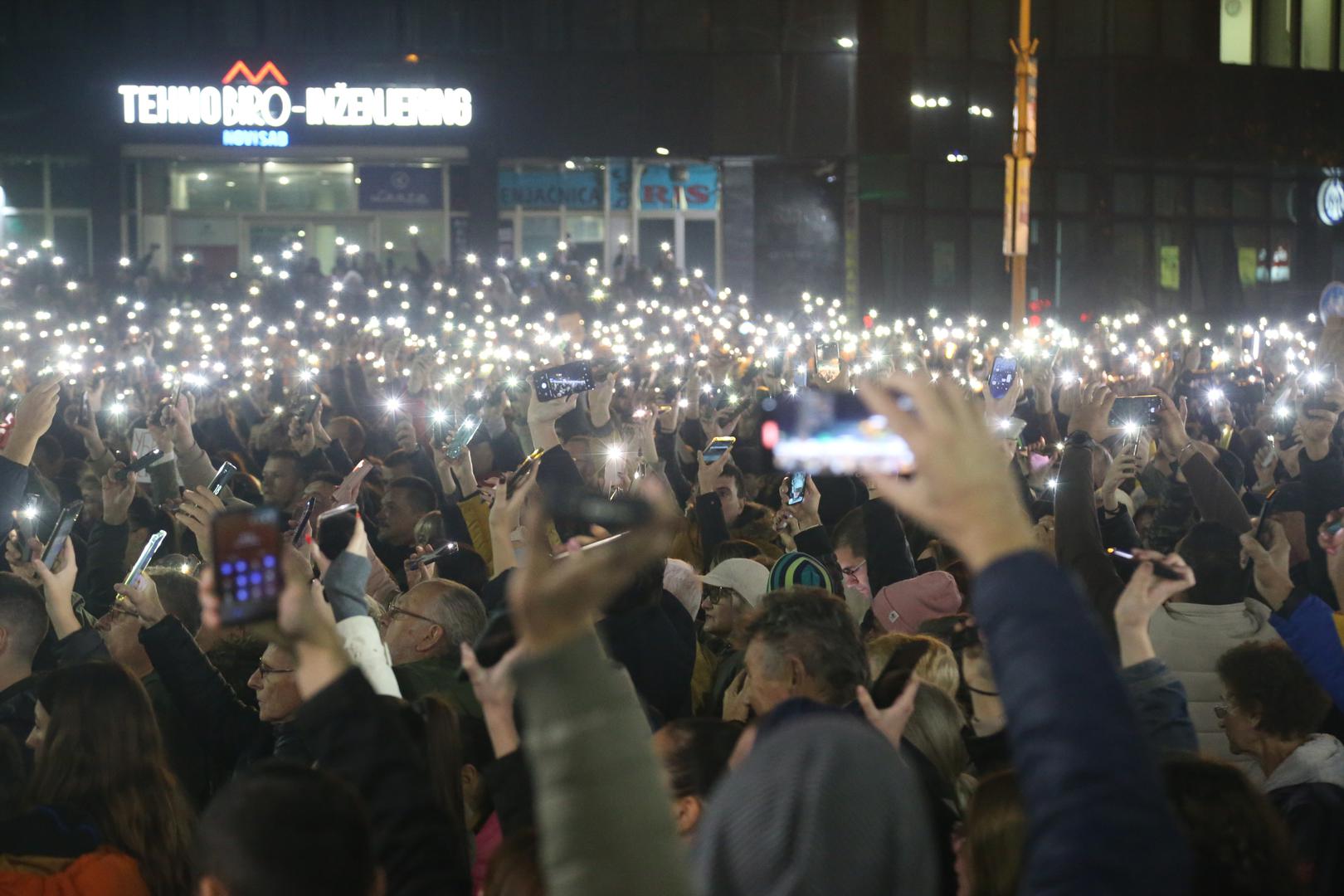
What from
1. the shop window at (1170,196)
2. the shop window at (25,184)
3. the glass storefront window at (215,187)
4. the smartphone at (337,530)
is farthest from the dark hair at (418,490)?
the shop window at (1170,196)

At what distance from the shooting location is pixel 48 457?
10820 millimetres

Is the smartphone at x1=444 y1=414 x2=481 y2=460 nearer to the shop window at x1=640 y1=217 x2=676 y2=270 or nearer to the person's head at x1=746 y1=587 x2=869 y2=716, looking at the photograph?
the person's head at x1=746 y1=587 x2=869 y2=716

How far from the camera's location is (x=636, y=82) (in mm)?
30375

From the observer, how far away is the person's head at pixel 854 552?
7.19 m

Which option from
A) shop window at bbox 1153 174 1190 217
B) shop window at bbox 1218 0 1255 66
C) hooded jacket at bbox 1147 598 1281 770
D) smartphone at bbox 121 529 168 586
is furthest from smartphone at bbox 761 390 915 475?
shop window at bbox 1153 174 1190 217

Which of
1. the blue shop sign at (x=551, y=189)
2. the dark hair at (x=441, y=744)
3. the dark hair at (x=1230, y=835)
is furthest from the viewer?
the blue shop sign at (x=551, y=189)

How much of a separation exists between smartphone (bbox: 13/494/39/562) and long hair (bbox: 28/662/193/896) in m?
2.00

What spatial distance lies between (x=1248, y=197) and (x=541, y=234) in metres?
17.9

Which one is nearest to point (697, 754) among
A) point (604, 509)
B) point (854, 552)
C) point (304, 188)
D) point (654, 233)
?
point (604, 509)

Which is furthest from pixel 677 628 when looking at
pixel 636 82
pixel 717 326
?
pixel 636 82

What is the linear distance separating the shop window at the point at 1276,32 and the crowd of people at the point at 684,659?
24922mm

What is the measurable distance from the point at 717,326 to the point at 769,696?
64.8 ft

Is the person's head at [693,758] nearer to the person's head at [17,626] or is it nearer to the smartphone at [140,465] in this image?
the person's head at [17,626]

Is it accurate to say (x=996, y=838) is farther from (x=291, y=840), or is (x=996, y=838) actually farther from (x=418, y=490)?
(x=418, y=490)
